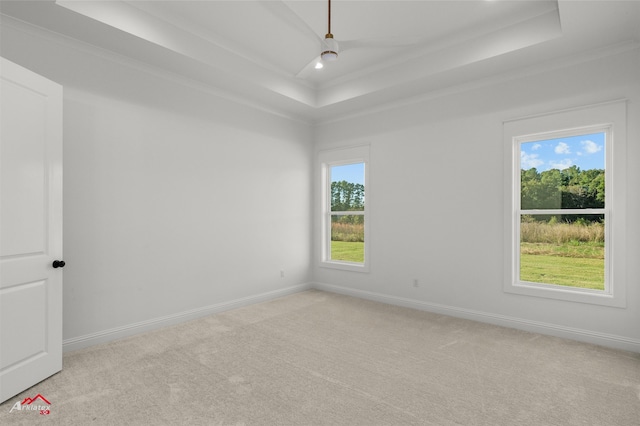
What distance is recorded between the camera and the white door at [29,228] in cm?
225

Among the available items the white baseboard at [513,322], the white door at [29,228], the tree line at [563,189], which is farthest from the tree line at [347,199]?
the white door at [29,228]

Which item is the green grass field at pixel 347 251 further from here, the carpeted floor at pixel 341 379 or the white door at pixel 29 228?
the white door at pixel 29 228

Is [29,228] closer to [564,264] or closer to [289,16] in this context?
[289,16]

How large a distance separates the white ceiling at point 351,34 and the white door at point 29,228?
2.63 feet

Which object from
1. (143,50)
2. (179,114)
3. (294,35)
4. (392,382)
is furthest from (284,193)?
(392,382)

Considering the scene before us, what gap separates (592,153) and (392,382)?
3043mm

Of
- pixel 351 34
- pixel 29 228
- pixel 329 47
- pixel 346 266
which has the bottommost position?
pixel 346 266

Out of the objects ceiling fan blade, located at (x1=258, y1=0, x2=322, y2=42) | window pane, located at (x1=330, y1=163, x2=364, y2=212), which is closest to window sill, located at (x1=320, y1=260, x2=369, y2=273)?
window pane, located at (x1=330, y1=163, x2=364, y2=212)

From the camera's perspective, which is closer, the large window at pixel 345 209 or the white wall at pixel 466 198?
the white wall at pixel 466 198

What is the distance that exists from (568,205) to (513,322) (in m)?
1.38

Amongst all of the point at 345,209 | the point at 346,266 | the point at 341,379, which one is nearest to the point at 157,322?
the point at 341,379

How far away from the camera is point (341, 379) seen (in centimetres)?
252

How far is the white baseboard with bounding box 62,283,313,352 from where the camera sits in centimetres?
306

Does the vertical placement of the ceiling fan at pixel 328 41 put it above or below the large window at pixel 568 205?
above
